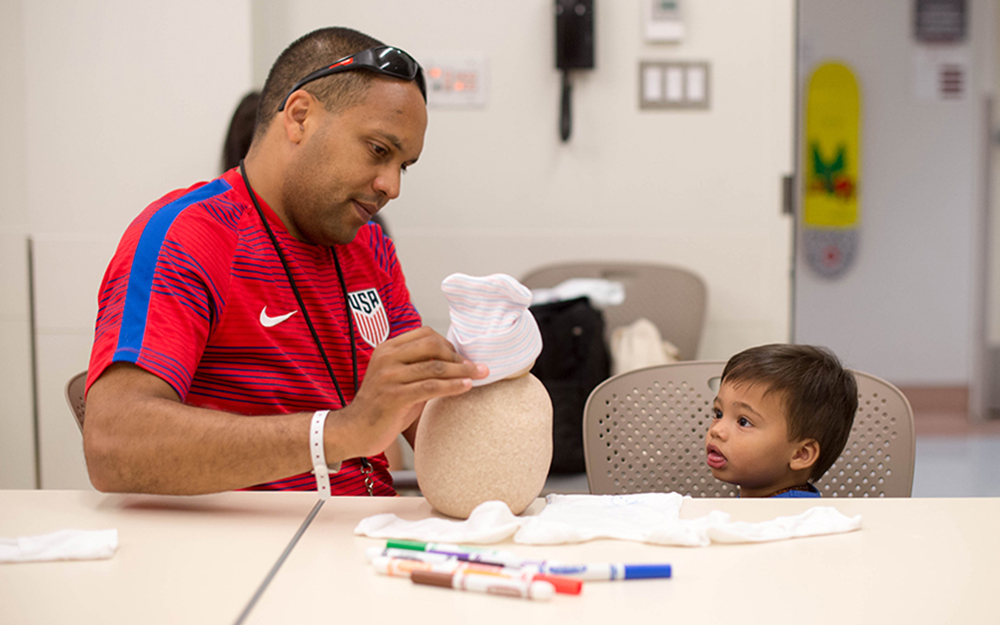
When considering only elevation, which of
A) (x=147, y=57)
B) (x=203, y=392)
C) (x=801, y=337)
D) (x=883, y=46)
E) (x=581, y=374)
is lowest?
(x=801, y=337)

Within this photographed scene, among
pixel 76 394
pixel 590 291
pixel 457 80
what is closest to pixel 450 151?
pixel 457 80

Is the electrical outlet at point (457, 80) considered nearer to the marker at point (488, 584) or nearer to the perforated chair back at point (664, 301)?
the perforated chair back at point (664, 301)

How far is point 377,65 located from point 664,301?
5.33 feet

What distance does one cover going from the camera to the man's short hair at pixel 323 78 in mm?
1218

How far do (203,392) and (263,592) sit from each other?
51 cm

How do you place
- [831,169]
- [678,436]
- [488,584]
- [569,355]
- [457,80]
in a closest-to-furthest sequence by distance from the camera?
[488,584] < [678,436] < [569,355] < [457,80] < [831,169]

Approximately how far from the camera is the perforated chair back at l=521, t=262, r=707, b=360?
2.62m

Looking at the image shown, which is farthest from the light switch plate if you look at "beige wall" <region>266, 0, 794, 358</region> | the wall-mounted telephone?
the wall-mounted telephone

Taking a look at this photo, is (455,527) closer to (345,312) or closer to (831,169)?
(345,312)

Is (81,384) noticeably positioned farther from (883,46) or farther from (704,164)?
(883,46)

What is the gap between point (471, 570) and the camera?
76 centimetres

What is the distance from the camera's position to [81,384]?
1.55m

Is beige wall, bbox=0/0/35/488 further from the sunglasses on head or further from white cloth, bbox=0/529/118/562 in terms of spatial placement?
white cloth, bbox=0/529/118/562

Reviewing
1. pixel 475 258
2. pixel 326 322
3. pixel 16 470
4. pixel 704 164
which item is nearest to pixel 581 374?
pixel 475 258
